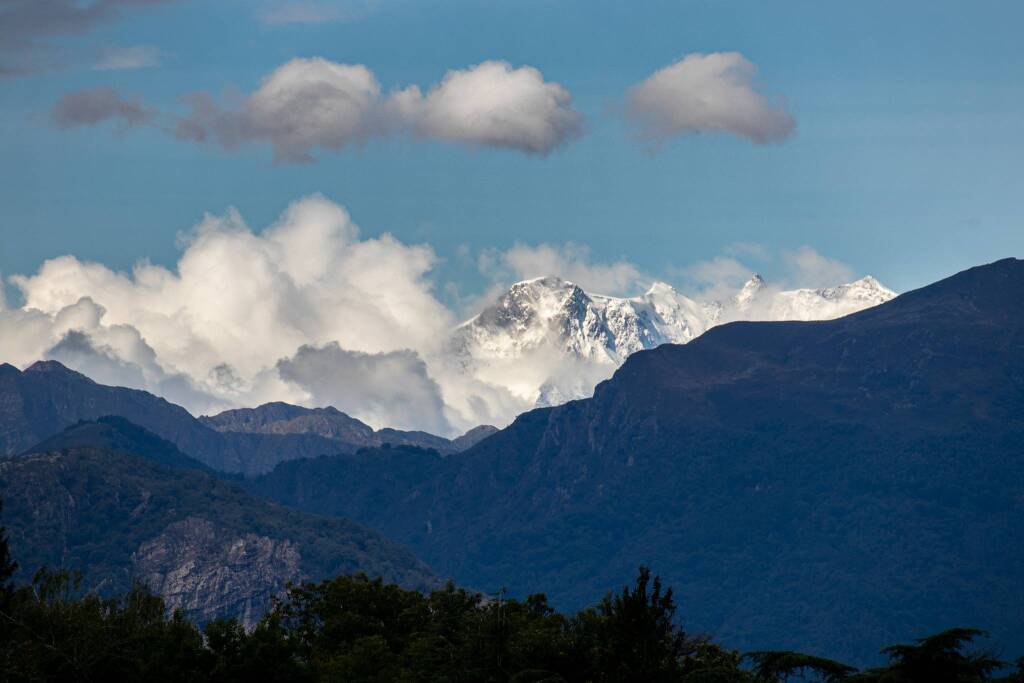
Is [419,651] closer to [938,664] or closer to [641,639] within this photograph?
[641,639]

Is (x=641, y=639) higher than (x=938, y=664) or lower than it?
higher

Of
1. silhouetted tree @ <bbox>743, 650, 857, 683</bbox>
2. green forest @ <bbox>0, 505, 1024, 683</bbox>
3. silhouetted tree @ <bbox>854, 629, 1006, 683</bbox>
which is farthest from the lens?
green forest @ <bbox>0, 505, 1024, 683</bbox>

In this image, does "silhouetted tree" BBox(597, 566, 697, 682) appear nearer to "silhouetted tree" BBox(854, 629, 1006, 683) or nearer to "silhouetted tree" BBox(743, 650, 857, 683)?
"silhouetted tree" BBox(743, 650, 857, 683)

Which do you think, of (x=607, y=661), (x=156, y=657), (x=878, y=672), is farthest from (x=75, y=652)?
(x=878, y=672)

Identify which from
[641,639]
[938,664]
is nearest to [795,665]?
[641,639]

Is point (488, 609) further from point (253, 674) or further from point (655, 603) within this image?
point (655, 603)

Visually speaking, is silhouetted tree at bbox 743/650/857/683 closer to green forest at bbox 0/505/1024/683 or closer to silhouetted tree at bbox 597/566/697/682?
green forest at bbox 0/505/1024/683

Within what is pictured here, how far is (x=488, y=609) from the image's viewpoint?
188 metres

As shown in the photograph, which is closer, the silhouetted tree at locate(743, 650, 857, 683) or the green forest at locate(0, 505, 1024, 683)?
the silhouetted tree at locate(743, 650, 857, 683)

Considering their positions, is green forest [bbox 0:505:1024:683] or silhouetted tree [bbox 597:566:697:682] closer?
silhouetted tree [bbox 597:566:697:682]

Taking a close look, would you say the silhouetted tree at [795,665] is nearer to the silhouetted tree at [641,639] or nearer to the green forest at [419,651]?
the green forest at [419,651]

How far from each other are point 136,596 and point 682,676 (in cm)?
7398

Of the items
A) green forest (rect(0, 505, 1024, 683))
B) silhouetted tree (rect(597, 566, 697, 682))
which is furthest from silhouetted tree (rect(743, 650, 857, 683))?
silhouetted tree (rect(597, 566, 697, 682))

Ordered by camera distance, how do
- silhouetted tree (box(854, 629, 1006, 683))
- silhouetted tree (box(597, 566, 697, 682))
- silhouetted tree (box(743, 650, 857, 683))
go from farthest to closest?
silhouetted tree (box(597, 566, 697, 682))
silhouetted tree (box(743, 650, 857, 683))
silhouetted tree (box(854, 629, 1006, 683))
